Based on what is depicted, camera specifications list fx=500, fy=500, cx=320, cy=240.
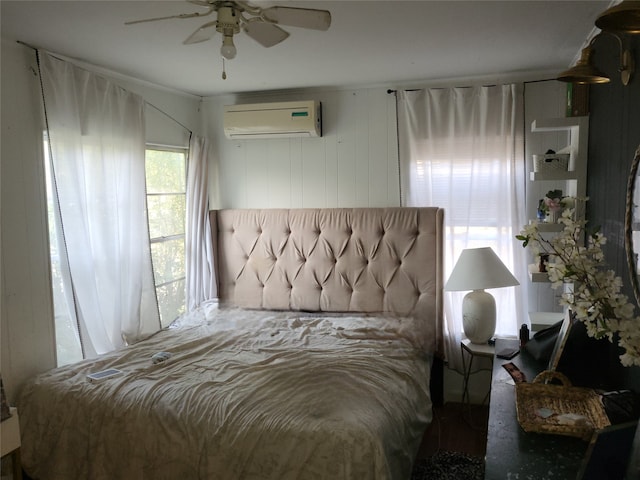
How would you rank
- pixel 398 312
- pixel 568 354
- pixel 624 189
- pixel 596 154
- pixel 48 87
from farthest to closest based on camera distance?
1. pixel 398 312
2. pixel 48 87
3. pixel 596 154
4. pixel 568 354
5. pixel 624 189

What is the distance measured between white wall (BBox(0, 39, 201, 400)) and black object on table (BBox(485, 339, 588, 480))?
2.33 metres

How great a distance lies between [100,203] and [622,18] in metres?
2.74

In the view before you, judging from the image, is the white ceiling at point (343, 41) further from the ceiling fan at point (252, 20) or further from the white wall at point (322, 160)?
the white wall at point (322, 160)

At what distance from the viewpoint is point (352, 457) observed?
1.92 meters

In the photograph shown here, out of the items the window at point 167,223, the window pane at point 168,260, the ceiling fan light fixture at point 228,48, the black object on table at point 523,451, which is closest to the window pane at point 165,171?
the window at point 167,223

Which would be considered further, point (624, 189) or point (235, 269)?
point (235, 269)

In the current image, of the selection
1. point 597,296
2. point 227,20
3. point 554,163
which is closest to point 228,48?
point 227,20

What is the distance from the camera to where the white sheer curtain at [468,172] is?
11.1 ft

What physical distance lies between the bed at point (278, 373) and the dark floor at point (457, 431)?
485 millimetres

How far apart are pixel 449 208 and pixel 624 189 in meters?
1.73

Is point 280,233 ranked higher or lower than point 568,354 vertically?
higher

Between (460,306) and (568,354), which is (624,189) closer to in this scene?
(568,354)

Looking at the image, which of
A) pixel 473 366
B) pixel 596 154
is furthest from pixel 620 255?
pixel 473 366

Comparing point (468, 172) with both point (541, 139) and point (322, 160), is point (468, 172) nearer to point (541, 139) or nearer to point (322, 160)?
point (541, 139)
